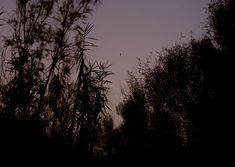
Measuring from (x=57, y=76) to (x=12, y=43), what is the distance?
581cm

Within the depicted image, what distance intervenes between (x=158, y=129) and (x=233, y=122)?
13.2 metres

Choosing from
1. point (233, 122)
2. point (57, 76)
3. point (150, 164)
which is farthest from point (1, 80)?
point (233, 122)

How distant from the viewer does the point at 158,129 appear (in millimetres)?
33281

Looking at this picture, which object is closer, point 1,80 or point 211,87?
point 1,80

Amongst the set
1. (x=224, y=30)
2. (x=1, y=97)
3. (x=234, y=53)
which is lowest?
(x=1, y=97)

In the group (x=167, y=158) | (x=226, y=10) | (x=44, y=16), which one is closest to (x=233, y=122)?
(x=167, y=158)

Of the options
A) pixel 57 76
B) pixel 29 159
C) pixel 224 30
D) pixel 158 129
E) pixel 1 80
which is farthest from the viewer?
pixel 158 129

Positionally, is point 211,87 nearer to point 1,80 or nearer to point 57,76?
point 57,76

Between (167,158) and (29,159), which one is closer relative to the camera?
(29,159)

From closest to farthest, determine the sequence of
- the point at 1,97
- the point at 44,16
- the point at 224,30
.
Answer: the point at 1,97, the point at 44,16, the point at 224,30

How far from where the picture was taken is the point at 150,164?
1817 cm

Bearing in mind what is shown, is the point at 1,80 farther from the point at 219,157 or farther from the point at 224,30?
the point at 224,30

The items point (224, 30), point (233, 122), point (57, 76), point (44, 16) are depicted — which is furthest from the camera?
point (224, 30)

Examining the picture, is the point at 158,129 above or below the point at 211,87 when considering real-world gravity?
below
